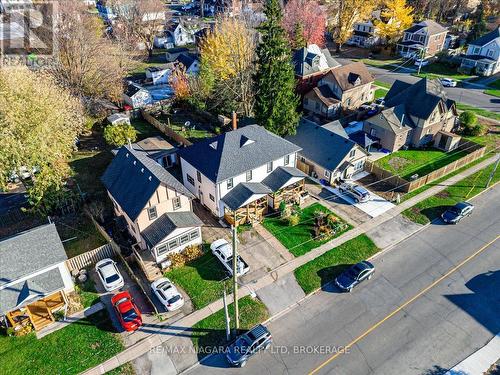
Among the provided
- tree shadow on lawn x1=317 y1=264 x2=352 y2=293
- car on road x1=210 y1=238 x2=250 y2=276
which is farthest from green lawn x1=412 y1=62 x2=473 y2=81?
car on road x1=210 y1=238 x2=250 y2=276

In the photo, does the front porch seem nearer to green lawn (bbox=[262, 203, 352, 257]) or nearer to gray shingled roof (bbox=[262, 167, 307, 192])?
green lawn (bbox=[262, 203, 352, 257])

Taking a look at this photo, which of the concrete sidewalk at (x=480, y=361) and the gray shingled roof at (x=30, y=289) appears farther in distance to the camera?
the gray shingled roof at (x=30, y=289)

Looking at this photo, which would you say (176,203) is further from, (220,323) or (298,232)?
(298,232)

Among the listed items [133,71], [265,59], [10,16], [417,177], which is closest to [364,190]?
[417,177]

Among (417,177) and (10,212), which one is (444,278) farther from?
(10,212)

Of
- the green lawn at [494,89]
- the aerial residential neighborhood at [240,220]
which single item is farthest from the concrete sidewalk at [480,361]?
the green lawn at [494,89]

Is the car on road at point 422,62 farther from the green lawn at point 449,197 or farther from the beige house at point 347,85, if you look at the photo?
the green lawn at point 449,197
